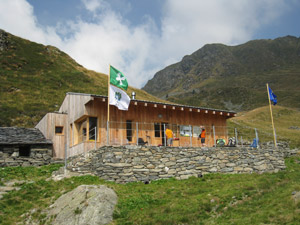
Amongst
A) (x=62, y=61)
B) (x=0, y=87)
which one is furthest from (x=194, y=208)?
(x=62, y=61)

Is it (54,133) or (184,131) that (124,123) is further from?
(54,133)

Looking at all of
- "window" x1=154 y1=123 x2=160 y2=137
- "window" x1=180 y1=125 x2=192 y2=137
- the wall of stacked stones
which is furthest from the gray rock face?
"window" x1=180 y1=125 x2=192 y2=137

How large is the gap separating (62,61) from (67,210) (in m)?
51.3

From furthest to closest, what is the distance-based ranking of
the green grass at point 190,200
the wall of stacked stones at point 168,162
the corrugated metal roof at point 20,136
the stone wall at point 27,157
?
1. the corrugated metal roof at point 20,136
2. the stone wall at point 27,157
3. the wall of stacked stones at point 168,162
4. the green grass at point 190,200

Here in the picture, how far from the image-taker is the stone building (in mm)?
20297

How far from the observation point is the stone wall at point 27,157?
2011 centimetres

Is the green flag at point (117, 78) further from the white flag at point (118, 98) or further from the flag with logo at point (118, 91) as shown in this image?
the white flag at point (118, 98)

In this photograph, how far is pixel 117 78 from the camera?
715 inches

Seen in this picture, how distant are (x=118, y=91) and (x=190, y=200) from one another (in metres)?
8.17

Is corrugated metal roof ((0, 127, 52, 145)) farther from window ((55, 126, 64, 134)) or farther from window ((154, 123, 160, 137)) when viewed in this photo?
window ((154, 123, 160, 137))

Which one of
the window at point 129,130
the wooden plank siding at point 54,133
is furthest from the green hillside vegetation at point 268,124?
the wooden plank siding at point 54,133

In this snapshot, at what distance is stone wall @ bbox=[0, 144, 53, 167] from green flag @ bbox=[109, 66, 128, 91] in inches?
323

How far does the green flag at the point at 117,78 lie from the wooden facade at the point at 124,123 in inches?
45.8

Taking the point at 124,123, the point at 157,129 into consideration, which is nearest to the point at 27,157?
the point at 124,123
